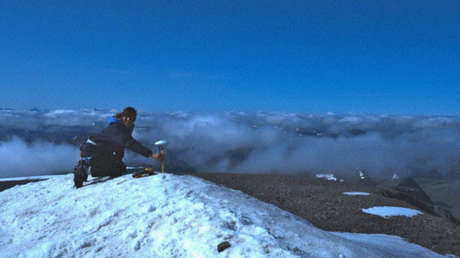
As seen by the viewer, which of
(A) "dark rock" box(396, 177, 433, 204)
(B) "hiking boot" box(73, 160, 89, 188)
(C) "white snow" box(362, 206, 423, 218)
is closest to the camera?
(B) "hiking boot" box(73, 160, 89, 188)

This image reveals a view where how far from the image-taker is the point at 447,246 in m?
9.91

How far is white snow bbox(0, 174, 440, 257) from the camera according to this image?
4465 millimetres

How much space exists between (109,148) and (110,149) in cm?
4

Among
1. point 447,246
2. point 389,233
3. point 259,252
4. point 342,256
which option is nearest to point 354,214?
point 389,233

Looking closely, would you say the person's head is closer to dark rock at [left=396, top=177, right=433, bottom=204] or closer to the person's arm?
the person's arm

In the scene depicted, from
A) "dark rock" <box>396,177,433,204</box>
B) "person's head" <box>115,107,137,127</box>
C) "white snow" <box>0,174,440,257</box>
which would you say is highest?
"person's head" <box>115,107,137,127</box>

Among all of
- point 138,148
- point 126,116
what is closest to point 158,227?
point 138,148

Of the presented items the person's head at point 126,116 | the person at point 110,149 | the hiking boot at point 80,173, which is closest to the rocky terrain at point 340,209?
the person at point 110,149

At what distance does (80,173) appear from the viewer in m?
8.12

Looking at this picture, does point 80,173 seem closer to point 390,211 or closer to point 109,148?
point 109,148

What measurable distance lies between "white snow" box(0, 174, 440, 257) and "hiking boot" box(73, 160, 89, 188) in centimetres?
67

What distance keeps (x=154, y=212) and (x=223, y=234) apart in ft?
5.51

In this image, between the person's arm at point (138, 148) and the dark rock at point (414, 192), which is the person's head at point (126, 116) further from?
the dark rock at point (414, 192)

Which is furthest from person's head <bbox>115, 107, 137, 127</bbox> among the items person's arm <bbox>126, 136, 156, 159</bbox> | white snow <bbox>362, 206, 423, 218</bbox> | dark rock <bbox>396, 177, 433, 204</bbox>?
dark rock <bbox>396, 177, 433, 204</bbox>
